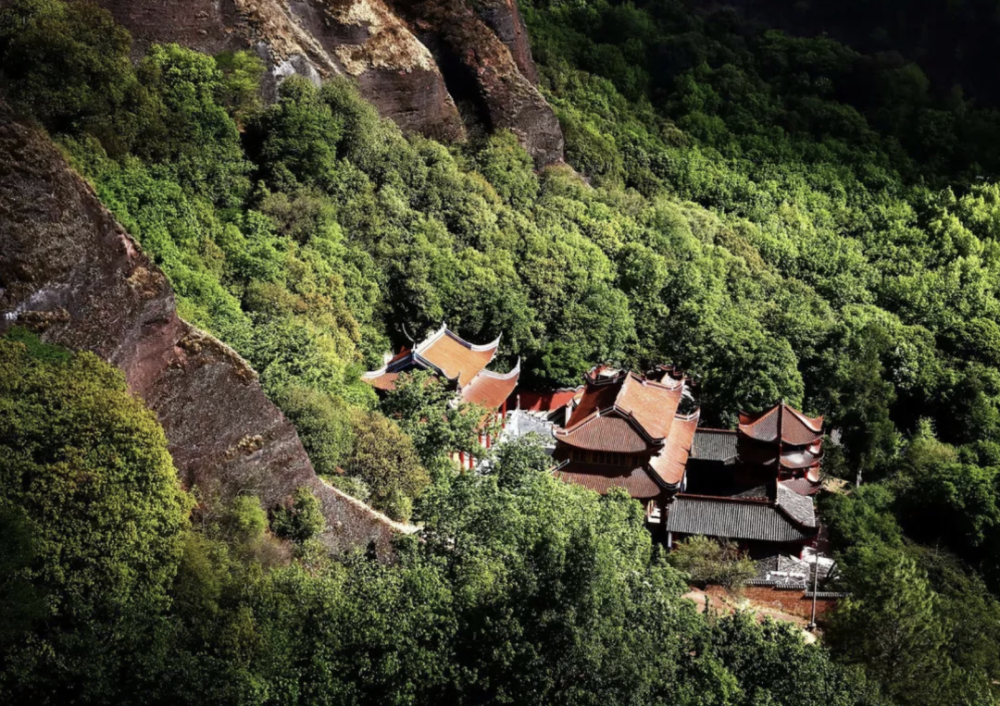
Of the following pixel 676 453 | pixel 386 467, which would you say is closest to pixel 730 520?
pixel 676 453

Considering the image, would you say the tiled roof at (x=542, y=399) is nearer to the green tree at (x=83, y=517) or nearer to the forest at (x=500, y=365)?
the forest at (x=500, y=365)

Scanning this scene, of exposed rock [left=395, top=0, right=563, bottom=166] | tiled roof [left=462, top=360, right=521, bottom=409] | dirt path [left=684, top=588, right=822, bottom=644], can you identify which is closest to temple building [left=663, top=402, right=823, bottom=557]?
dirt path [left=684, top=588, right=822, bottom=644]

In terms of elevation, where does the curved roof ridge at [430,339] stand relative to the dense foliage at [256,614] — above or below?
below

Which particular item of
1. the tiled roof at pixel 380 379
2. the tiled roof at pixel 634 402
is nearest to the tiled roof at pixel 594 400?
the tiled roof at pixel 634 402

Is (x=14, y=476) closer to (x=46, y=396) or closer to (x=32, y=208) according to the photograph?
(x=46, y=396)

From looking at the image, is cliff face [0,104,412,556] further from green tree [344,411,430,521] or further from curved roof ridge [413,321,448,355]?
curved roof ridge [413,321,448,355]

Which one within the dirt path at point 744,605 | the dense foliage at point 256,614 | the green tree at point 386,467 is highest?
the dense foliage at point 256,614

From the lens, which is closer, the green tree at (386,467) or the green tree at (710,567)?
the green tree at (386,467)

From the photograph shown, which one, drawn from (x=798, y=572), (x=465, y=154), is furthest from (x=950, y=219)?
(x=798, y=572)
